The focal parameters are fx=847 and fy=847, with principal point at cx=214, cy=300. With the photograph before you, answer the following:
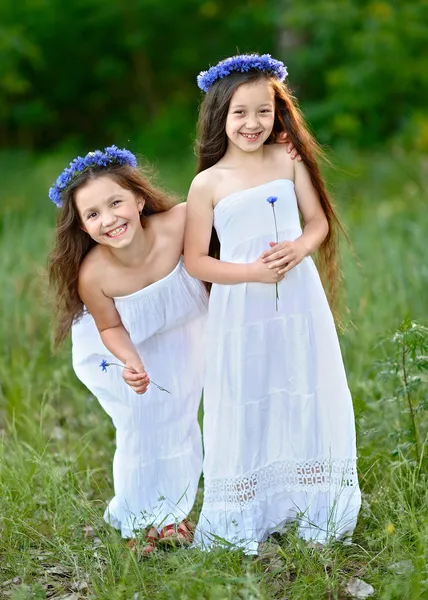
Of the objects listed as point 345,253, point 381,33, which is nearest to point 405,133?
point 381,33

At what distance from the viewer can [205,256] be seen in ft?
9.25

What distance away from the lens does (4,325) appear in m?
4.88

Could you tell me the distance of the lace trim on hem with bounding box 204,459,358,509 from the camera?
9.64ft

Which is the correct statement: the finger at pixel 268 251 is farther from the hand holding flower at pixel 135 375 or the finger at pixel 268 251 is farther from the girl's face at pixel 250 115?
the hand holding flower at pixel 135 375

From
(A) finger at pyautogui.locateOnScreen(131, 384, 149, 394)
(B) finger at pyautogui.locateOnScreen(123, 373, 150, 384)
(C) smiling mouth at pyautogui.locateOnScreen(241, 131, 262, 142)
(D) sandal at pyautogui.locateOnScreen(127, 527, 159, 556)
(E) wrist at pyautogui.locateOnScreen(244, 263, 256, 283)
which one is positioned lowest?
(D) sandal at pyautogui.locateOnScreen(127, 527, 159, 556)

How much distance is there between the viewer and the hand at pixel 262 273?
2740 mm

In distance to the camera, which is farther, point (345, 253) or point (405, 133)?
point (405, 133)

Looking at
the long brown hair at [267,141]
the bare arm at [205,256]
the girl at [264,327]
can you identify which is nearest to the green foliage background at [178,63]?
the long brown hair at [267,141]

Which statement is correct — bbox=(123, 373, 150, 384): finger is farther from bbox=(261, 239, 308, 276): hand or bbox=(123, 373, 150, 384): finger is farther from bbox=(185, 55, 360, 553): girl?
bbox=(261, 239, 308, 276): hand

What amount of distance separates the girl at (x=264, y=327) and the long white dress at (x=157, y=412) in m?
0.20

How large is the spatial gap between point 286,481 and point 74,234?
1137mm

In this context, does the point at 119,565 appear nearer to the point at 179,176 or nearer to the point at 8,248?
the point at 8,248

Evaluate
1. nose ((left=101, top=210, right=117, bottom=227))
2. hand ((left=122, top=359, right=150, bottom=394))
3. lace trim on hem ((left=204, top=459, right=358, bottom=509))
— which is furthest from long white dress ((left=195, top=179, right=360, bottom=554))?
nose ((left=101, top=210, right=117, bottom=227))

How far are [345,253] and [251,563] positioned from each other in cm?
321
